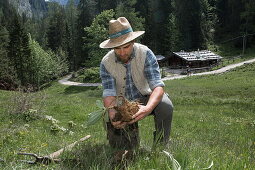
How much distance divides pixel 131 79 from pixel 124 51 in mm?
563

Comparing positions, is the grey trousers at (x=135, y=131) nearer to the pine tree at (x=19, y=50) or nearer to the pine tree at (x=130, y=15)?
the pine tree at (x=130, y=15)

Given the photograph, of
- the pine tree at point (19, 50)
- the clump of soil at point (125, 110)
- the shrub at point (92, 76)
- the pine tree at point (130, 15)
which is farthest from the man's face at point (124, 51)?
the pine tree at point (19, 50)

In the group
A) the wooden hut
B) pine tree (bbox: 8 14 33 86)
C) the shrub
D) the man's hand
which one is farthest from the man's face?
the wooden hut

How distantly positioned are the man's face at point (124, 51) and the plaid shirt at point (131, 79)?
0.12 m

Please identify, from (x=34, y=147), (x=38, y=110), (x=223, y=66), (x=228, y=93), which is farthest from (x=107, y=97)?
(x=223, y=66)

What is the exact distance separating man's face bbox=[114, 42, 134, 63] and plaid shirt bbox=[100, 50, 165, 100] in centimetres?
12

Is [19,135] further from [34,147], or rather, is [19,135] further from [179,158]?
[179,158]

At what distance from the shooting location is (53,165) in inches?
145

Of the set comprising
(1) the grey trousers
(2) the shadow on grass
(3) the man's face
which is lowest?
(2) the shadow on grass

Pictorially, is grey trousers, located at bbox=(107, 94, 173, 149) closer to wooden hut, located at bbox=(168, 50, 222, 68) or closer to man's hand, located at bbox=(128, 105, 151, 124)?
man's hand, located at bbox=(128, 105, 151, 124)

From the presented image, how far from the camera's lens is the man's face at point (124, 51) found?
16.0 feet

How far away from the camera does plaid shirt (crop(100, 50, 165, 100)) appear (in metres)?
5.01

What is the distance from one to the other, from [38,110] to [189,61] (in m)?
58.4

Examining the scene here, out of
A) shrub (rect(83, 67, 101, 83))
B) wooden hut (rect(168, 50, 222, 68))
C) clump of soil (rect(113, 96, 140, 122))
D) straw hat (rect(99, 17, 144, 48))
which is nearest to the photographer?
clump of soil (rect(113, 96, 140, 122))
